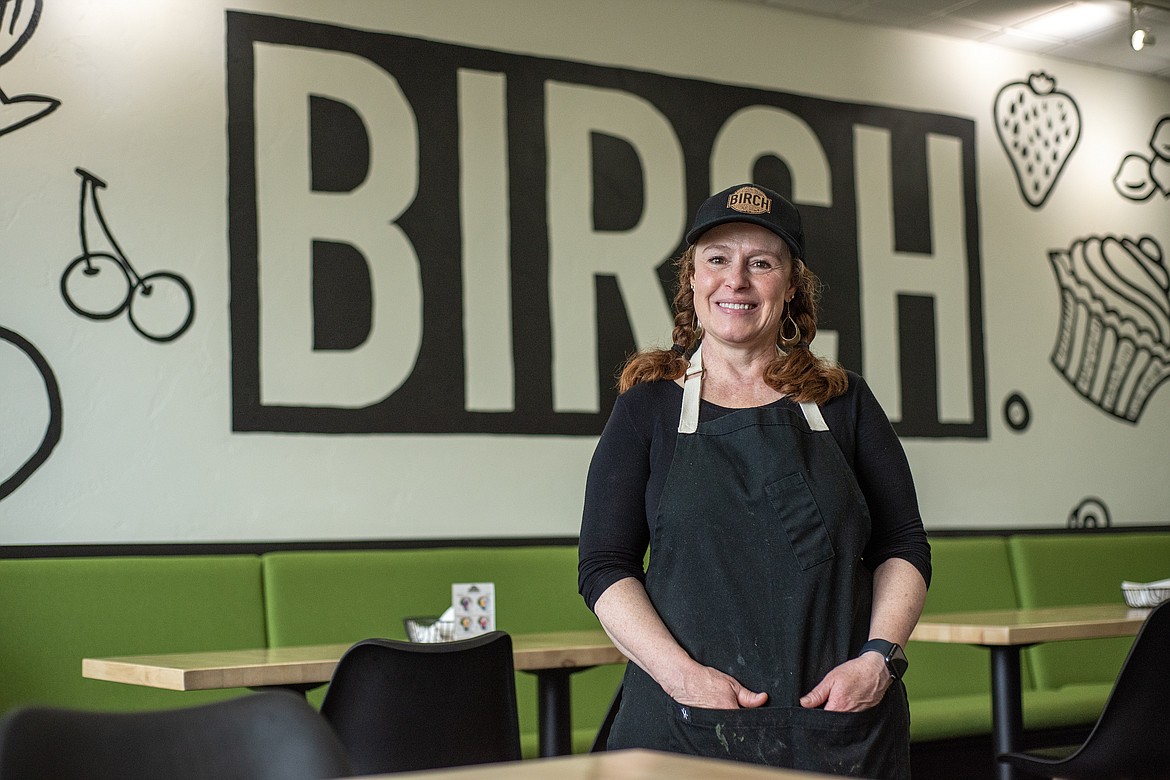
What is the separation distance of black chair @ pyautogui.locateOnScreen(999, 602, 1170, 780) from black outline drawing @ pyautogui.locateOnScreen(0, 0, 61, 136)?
3.28 metres

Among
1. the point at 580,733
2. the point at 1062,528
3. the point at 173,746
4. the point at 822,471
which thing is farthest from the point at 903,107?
the point at 173,746

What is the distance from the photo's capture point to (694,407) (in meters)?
2.23

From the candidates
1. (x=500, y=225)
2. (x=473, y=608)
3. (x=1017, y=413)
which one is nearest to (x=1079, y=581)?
(x=1017, y=413)

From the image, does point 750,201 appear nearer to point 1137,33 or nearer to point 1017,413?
point 1137,33

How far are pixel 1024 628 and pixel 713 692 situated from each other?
1.71 m

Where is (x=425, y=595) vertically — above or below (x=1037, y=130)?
below

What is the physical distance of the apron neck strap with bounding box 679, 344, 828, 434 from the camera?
7.25 ft

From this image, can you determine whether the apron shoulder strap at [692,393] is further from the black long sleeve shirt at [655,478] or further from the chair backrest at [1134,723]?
the chair backrest at [1134,723]

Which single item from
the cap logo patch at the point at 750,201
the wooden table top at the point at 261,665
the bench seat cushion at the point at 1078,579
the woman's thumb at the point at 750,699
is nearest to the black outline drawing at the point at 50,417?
the wooden table top at the point at 261,665

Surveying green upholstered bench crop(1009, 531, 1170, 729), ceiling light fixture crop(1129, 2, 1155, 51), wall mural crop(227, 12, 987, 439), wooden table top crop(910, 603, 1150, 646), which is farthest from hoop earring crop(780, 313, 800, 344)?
ceiling light fixture crop(1129, 2, 1155, 51)

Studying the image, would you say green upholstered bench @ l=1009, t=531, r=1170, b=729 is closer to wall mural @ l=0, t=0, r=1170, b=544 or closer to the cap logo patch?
wall mural @ l=0, t=0, r=1170, b=544

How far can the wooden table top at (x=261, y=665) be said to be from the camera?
9.33 feet

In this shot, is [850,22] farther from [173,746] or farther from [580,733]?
[173,746]

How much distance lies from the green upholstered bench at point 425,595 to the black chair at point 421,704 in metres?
1.20
